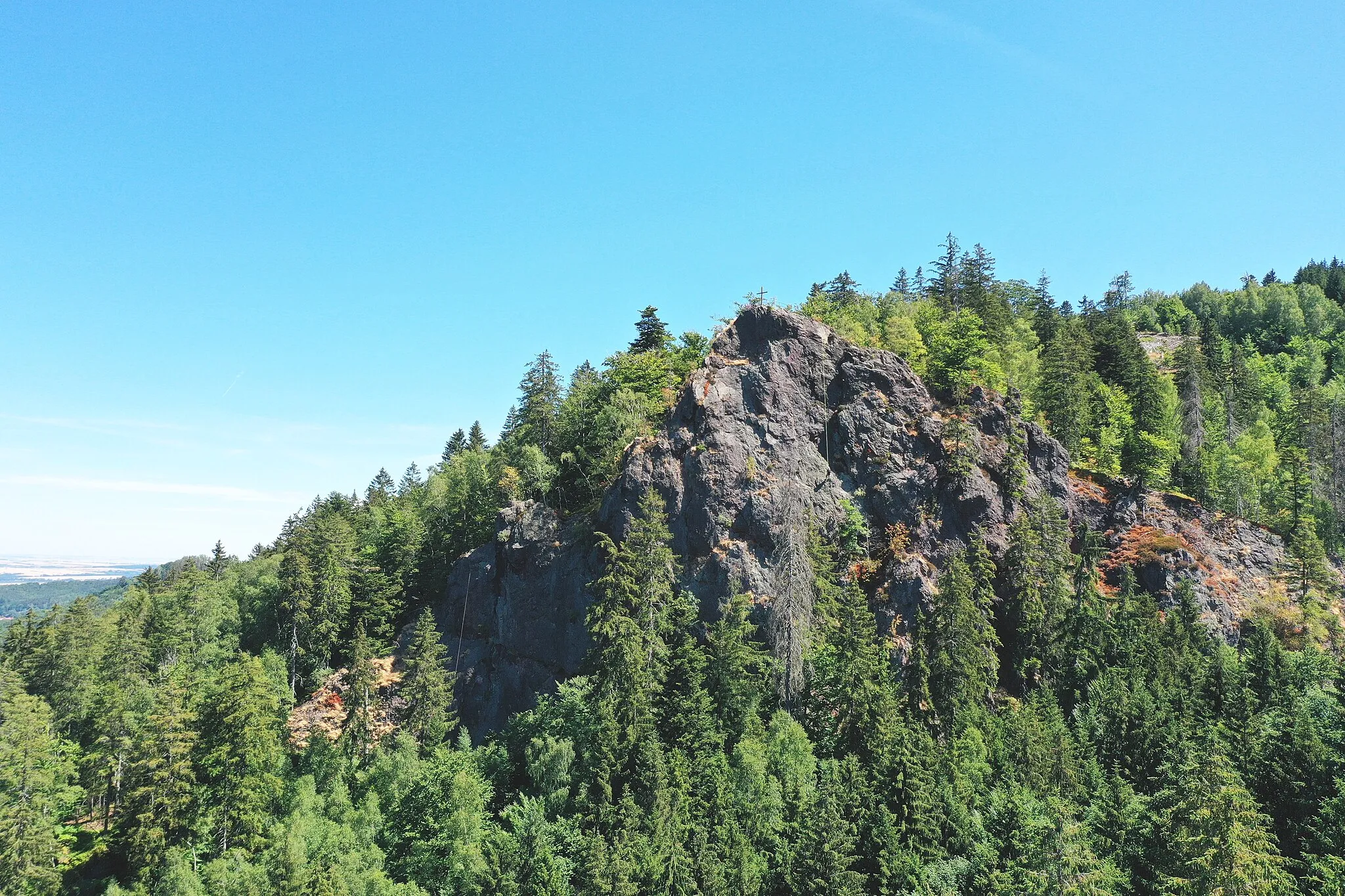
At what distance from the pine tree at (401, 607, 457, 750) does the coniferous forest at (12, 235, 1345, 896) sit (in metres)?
0.40

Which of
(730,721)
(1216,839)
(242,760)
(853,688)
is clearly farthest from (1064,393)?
(242,760)

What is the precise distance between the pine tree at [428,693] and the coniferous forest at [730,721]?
0.40 m

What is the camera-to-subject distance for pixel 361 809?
47.4 m

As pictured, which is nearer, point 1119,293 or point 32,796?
point 32,796

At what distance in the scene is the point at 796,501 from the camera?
175ft

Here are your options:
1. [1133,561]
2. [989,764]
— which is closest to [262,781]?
[989,764]

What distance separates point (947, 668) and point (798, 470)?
1774 centimetres

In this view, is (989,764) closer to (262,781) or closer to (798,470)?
(798,470)

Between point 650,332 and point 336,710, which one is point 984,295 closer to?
point 650,332

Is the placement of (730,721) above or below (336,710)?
above

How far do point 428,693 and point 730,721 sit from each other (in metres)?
23.4

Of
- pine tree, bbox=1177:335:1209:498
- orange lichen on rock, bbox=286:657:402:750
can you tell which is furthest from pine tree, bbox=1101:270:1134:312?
orange lichen on rock, bbox=286:657:402:750

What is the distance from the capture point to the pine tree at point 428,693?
53750 millimetres

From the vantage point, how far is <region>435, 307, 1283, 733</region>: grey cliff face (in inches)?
2136
